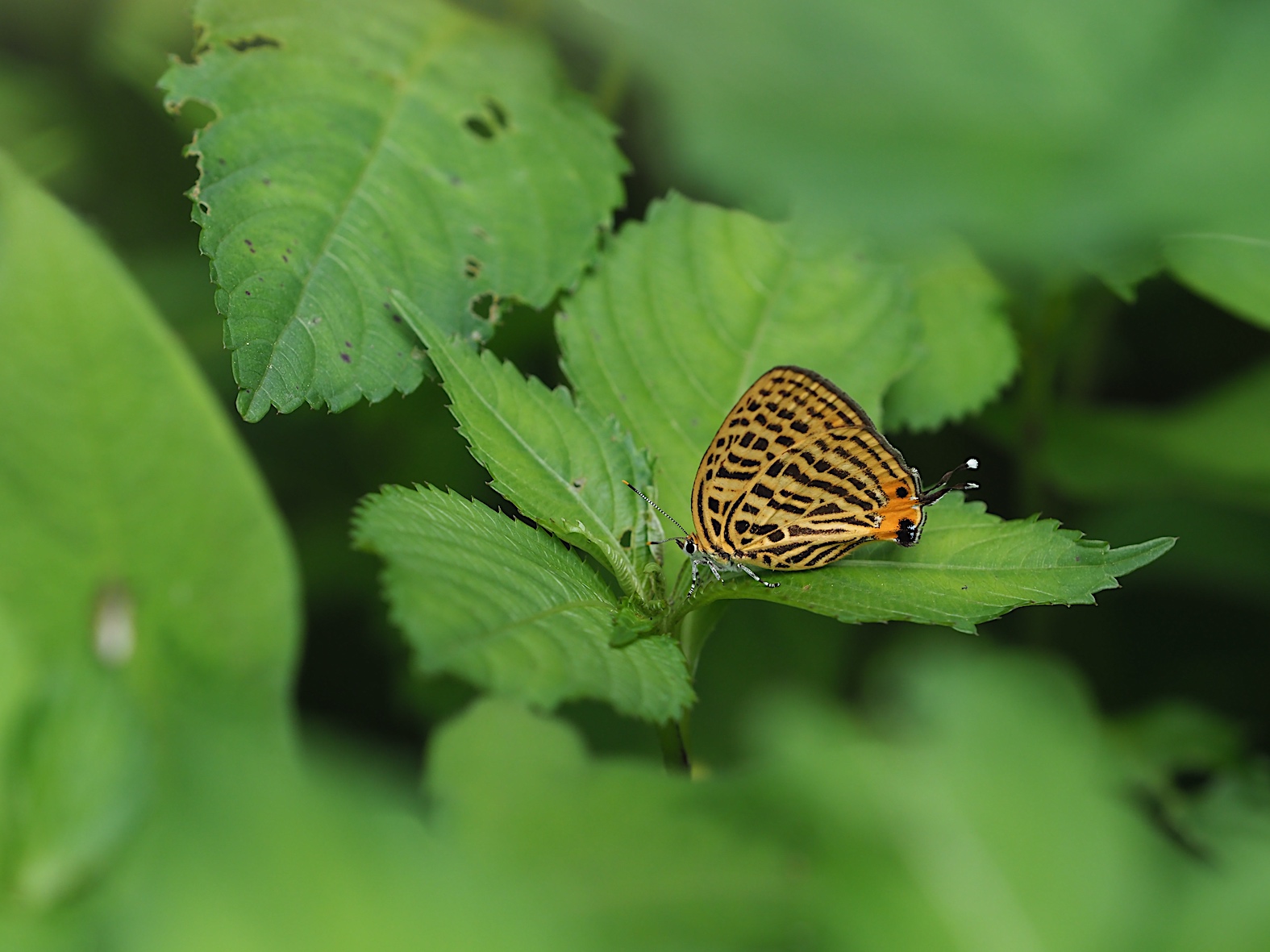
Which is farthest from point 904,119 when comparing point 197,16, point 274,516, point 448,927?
point 197,16

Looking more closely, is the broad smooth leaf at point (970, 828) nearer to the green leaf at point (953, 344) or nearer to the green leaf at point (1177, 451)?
the green leaf at point (953, 344)

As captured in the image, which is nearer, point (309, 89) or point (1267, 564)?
point (309, 89)

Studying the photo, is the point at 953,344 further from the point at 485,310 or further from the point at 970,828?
the point at 970,828

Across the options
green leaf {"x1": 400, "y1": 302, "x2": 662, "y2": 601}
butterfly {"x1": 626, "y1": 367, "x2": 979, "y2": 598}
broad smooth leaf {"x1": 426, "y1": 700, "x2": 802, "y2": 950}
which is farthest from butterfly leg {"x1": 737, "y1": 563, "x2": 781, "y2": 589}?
broad smooth leaf {"x1": 426, "y1": 700, "x2": 802, "y2": 950}

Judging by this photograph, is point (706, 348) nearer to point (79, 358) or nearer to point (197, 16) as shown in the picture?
point (79, 358)

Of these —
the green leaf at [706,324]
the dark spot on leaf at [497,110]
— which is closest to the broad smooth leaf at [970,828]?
the green leaf at [706,324]

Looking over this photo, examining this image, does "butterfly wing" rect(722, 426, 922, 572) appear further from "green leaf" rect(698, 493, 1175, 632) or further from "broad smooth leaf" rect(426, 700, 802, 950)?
"broad smooth leaf" rect(426, 700, 802, 950)

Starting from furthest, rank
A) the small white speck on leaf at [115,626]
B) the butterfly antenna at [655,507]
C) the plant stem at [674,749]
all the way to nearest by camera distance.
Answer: the butterfly antenna at [655,507], the plant stem at [674,749], the small white speck on leaf at [115,626]
